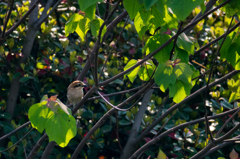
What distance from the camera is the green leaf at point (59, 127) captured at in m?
1.39

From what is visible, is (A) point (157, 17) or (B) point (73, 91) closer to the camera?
(A) point (157, 17)

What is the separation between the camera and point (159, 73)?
1555 millimetres

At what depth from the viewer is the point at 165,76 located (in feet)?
5.02

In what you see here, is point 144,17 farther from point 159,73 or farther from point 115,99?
point 115,99

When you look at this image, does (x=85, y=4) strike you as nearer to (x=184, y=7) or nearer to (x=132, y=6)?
(x=132, y=6)

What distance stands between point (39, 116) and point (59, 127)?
0.12 m

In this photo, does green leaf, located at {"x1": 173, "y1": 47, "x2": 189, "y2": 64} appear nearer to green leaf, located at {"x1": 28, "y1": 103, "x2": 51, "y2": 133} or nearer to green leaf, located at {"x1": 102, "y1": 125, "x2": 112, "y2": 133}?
green leaf, located at {"x1": 28, "y1": 103, "x2": 51, "y2": 133}

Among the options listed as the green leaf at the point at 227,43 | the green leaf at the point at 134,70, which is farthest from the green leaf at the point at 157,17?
the green leaf at the point at 227,43

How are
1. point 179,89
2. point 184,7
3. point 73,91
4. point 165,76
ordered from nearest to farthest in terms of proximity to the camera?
point 184,7
point 165,76
point 179,89
point 73,91

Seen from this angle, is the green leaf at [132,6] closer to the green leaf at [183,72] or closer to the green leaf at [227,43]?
the green leaf at [183,72]

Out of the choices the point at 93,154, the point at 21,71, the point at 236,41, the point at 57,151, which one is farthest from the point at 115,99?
the point at 236,41

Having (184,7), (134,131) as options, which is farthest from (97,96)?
(184,7)

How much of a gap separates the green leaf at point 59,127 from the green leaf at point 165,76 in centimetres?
52

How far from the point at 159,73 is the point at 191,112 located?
2.34m
